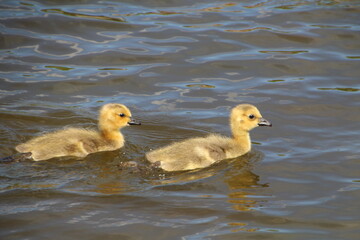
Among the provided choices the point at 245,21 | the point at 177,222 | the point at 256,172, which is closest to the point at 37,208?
the point at 177,222

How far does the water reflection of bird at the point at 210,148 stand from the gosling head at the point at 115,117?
2.16ft

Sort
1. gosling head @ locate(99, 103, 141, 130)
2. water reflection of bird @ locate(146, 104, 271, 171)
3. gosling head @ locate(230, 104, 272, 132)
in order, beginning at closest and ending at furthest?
1. water reflection of bird @ locate(146, 104, 271, 171)
2. gosling head @ locate(230, 104, 272, 132)
3. gosling head @ locate(99, 103, 141, 130)

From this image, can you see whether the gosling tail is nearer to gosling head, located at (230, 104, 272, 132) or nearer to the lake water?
the lake water

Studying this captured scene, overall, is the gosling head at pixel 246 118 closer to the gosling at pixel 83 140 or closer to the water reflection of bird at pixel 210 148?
the water reflection of bird at pixel 210 148

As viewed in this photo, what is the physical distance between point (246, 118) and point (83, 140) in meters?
1.81

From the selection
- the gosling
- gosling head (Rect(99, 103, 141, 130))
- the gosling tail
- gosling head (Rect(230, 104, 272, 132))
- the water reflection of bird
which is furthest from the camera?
gosling head (Rect(99, 103, 141, 130))

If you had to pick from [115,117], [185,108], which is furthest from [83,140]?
[185,108]

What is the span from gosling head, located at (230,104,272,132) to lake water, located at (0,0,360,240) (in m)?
0.31

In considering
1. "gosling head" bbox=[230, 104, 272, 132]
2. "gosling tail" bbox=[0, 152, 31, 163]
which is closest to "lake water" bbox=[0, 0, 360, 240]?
"gosling tail" bbox=[0, 152, 31, 163]

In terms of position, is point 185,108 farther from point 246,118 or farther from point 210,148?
point 210,148

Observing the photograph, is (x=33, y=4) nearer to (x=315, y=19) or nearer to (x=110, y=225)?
(x=315, y=19)

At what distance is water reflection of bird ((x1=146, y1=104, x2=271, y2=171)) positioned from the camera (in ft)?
22.0

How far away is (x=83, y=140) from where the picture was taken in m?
7.12

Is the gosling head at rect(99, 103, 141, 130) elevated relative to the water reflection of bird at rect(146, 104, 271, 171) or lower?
elevated
